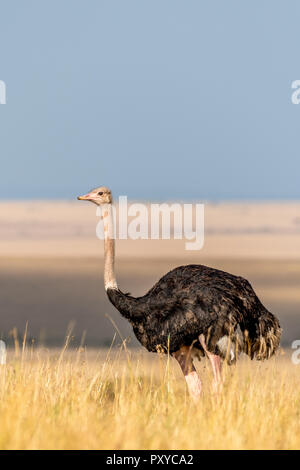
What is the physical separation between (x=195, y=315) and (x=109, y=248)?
5.59 ft

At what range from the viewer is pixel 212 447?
895cm

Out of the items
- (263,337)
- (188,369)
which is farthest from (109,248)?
(263,337)

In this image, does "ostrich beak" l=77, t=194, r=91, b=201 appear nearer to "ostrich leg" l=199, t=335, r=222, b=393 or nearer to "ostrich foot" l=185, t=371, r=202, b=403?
"ostrich leg" l=199, t=335, r=222, b=393

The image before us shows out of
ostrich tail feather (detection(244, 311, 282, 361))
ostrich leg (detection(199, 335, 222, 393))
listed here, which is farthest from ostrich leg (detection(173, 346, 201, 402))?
ostrich tail feather (detection(244, 311, 282, 361))

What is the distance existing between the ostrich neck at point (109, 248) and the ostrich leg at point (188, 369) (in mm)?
1265

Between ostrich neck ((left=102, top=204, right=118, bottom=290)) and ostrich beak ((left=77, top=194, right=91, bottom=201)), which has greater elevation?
ostrich beak ((left=77, top=194, right=91, bottom=201))

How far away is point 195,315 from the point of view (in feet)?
39.8

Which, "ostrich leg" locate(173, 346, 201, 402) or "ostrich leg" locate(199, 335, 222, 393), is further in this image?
"ostrich leg" locate(173, 346, 201, 402)

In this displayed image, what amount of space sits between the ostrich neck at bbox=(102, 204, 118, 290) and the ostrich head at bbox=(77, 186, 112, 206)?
9 cm

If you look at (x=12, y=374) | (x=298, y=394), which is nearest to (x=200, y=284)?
(x=298, y=394)

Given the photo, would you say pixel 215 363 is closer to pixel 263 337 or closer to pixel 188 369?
pixel 188 369

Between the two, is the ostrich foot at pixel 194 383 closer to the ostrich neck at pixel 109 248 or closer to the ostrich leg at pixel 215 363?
the ostrich leg at pixel 215 363

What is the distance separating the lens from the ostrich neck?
42.7 ft

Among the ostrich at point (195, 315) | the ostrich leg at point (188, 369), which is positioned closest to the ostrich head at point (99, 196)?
the ostrich at point (195, 315)
